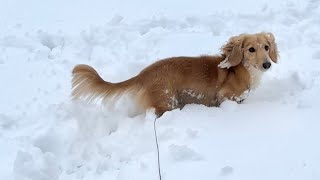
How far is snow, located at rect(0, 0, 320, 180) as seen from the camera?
10.8ft

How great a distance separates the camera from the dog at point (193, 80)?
13.9 feet

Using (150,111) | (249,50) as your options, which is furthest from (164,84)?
(249,50)

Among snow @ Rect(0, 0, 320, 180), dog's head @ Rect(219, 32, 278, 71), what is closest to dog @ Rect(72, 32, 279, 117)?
dog's head @ Rect(219, 32, 278, 71)

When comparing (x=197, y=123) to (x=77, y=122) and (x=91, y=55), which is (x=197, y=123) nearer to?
(x=77, y=122)

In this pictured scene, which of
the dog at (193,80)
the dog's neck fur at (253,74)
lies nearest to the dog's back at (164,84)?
the dog at (193,80)

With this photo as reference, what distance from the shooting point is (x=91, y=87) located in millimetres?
4176

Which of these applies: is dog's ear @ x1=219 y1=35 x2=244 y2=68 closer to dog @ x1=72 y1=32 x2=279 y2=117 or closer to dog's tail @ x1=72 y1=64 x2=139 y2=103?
dog @ x1=72 y1=32 x2=279 y2=117

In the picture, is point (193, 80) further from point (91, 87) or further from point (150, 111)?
point (91, 87)

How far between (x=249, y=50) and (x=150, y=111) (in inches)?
40.9

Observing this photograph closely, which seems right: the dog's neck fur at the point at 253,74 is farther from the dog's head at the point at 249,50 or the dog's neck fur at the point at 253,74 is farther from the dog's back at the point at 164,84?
the dog's back at the point at 164,84

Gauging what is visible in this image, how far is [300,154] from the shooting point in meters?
3.22

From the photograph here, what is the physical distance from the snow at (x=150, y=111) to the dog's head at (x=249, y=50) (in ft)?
1.15

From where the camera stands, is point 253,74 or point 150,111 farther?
point 253,74

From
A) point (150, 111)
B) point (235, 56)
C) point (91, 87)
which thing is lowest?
point (150, 111)
